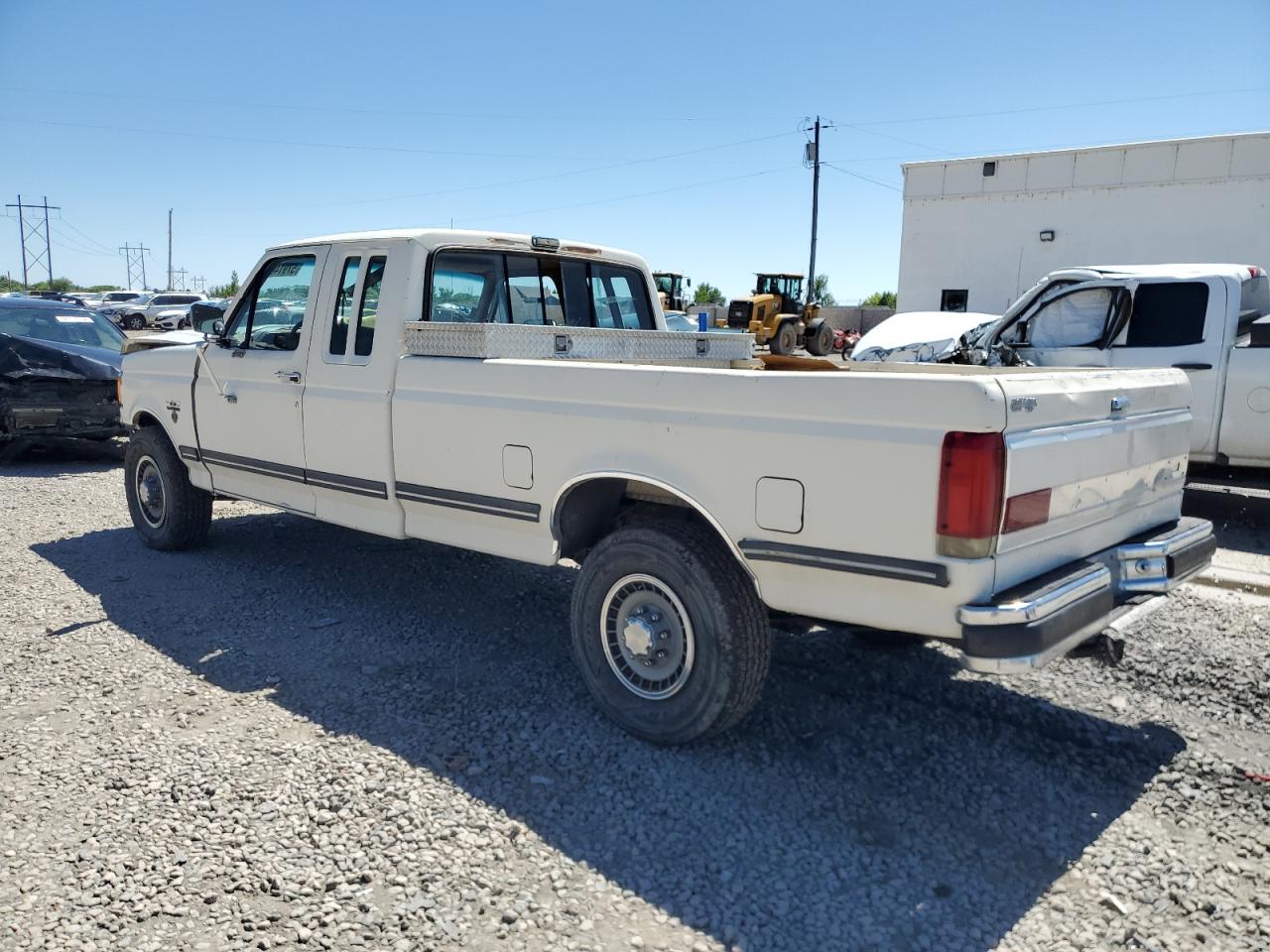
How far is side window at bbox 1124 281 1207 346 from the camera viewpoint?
7777 mm

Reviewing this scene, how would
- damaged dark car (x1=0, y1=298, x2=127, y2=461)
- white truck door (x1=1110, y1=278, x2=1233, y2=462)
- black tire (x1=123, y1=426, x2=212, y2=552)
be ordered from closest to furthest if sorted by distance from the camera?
black tire (x1=123, y1=426, x2=212, y2=552)
white truck door (x1=1110, y1=278, x2=1233, y2=462)
damaged dark car (x1=0, y1=298, x2=127, y2=461)

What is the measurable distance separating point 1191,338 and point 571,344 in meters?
5.80

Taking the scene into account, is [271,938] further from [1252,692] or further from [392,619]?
[1252,692]

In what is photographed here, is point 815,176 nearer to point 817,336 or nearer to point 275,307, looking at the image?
point 817,336

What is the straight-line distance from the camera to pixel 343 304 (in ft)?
16.8

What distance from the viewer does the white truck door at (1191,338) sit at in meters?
7.66

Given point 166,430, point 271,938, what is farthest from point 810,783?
point 166,430

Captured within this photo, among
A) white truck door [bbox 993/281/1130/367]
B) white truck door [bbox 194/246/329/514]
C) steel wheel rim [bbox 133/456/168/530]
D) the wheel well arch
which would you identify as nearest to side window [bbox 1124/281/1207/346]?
white truck door [bbox 993/281/1130/367]

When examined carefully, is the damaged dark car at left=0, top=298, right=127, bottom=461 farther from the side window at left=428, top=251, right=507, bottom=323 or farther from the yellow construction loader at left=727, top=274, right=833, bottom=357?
the yellow construction loader at left=727, top=274, right=833, bottom=357

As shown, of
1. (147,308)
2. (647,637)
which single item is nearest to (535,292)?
(647,637)

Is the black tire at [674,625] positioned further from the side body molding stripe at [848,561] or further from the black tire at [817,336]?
the black tire at [817,336]

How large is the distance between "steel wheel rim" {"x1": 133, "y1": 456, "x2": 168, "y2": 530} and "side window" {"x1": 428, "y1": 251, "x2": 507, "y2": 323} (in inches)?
120

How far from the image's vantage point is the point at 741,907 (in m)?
2.81

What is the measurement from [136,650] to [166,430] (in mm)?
2192
